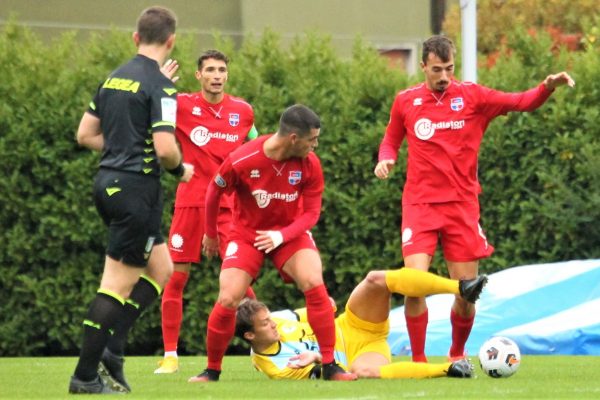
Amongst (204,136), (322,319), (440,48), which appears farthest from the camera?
(204,136)

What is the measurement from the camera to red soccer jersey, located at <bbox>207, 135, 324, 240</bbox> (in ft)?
31.5

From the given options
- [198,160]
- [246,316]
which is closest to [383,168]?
[246,316]

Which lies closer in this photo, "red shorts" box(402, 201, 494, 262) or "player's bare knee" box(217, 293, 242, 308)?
"player's bare knee" box(217, 293, 242, 308)

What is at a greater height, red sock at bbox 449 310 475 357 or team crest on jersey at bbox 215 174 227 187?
team crest on jersey at bbox 215 174 227 187

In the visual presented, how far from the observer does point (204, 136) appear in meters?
11.6

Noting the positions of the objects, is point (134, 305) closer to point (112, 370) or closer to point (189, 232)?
point (112, 370)

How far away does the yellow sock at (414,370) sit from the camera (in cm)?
956

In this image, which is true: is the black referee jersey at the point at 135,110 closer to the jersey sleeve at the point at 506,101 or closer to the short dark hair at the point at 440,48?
A: the short dark hair at the point at 440,48

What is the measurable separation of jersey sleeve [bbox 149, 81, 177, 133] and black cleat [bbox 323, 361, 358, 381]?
223 centimetres

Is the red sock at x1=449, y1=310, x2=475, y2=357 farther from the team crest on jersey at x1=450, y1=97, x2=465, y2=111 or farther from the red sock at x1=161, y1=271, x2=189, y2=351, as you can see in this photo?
the red sock at x1=161, y1=271, x2=189, y2=351

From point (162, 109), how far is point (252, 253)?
183 cm

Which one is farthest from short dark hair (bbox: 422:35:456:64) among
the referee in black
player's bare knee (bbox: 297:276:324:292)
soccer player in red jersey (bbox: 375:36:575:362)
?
the referee in black

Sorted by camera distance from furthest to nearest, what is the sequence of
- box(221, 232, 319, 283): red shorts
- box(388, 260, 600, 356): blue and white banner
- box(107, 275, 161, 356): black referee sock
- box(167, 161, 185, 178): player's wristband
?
box(388, 260, 600, 356): blue and white banner < box(221, 232, 319, 283): red shorts < box(107, 275, 161, 356): black referee sock < box(167, 161, 185, 178): player's wristband

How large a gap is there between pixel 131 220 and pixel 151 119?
58 cm
